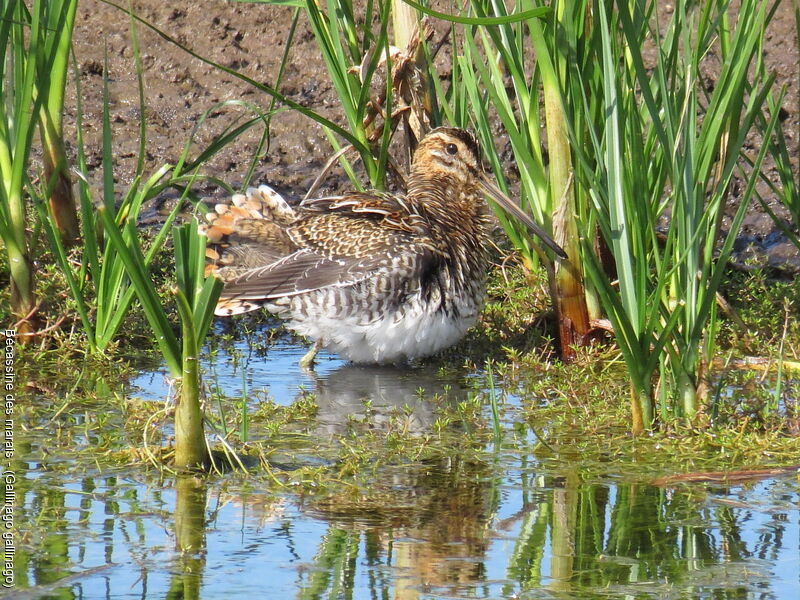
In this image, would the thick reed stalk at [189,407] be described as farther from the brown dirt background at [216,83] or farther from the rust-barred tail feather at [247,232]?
the brown dirt background at [216,83]

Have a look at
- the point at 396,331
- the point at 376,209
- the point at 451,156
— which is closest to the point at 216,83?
the point at 451,156

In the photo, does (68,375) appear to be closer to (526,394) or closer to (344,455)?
(344,455)

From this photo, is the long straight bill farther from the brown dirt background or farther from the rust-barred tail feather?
the brown dirt background

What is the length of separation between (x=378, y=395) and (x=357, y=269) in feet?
2.05

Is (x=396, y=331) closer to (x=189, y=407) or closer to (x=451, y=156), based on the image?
(x=451, y=156)

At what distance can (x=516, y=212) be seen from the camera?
5590mm

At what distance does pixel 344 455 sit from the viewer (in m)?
4.32

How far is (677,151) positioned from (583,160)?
0.30 meters

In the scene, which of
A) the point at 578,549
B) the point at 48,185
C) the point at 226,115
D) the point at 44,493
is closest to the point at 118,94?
the point at 226,115

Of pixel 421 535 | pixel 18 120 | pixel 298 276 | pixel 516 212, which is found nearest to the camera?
pixel 421 535

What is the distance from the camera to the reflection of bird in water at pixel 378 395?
4855 millimetres

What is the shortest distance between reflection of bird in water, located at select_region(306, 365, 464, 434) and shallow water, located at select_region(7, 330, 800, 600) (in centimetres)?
53

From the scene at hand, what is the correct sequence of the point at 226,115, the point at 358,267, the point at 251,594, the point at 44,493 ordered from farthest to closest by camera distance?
the point at 226,115 → the point at 358,267 → the point at 44,493 → the point at 251,594

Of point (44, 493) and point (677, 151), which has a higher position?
point (677, 151)
